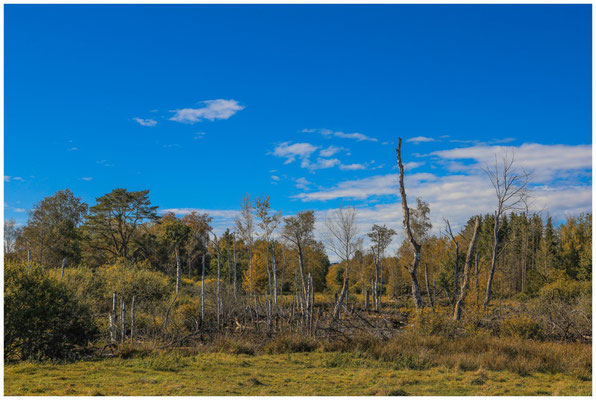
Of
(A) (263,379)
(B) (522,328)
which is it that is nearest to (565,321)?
(B) (522,328)

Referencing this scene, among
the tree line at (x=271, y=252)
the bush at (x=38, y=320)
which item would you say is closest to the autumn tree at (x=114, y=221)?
the tree line at (x=271, y=252)

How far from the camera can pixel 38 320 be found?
12609 mm

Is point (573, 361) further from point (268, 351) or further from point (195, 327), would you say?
point (195, 327)

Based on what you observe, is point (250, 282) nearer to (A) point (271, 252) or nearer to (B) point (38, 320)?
(A) point (271, 252)

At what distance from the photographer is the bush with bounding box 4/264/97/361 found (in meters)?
12.3

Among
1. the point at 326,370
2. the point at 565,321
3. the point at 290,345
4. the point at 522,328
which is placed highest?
the point at 565,321

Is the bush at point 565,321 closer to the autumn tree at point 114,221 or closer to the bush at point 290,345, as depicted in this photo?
the bush at point 290,345

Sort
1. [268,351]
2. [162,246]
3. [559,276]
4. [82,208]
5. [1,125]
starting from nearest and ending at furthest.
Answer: [1,125] < [268,351] < [559,276] < [162,246] < [82,208]

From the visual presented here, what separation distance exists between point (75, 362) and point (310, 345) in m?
6.79

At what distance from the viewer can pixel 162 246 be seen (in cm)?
4103

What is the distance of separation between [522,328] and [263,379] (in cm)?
1039

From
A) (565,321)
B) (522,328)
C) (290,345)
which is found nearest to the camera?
(290,345)

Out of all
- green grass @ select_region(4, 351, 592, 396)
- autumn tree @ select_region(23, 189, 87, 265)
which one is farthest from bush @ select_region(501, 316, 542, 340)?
autumn tree @ select_region(23, 189, 87, 265)

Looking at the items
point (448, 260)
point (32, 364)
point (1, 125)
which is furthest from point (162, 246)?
point (1, 125)
